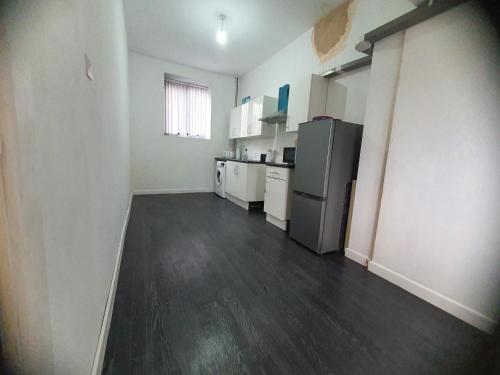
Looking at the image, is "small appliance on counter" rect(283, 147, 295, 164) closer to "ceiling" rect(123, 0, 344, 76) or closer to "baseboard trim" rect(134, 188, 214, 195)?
"ceiling" rect(123, 0, 344, 76)

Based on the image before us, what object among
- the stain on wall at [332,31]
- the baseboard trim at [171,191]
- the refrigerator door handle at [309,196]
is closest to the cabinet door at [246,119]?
the stain on wall at [332,31]

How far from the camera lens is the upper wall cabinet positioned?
3.68 meters

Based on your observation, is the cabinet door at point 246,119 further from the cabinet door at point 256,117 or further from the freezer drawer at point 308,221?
the freezer drawer at point 308,221

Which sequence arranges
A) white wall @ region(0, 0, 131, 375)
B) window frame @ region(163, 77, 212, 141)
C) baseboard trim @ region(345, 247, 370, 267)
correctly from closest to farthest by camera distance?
white wall @ region(0, 0, 131, 375), baseboard trim @ region(345, 247, 370, 267), window frame @ region(163, 77, 212, 141)

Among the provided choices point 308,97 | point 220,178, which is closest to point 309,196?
point 308,97

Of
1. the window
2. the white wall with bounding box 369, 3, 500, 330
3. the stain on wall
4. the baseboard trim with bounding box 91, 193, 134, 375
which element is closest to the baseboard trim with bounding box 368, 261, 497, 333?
the white wall with bounding box 369, 3, 500, 330

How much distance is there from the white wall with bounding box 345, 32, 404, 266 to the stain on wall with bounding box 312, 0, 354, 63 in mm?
877

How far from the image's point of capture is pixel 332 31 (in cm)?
259

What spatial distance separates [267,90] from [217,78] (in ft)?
5.02

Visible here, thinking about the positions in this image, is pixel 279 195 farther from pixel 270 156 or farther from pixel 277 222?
pixel 270 156

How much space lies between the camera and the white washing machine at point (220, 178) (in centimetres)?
439

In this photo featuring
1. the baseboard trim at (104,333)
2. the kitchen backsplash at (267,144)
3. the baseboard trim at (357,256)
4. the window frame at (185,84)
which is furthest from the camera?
the window frame at (185,84)

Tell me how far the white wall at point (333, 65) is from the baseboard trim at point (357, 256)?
1.49 meters

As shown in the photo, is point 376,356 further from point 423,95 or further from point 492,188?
point 423,95
